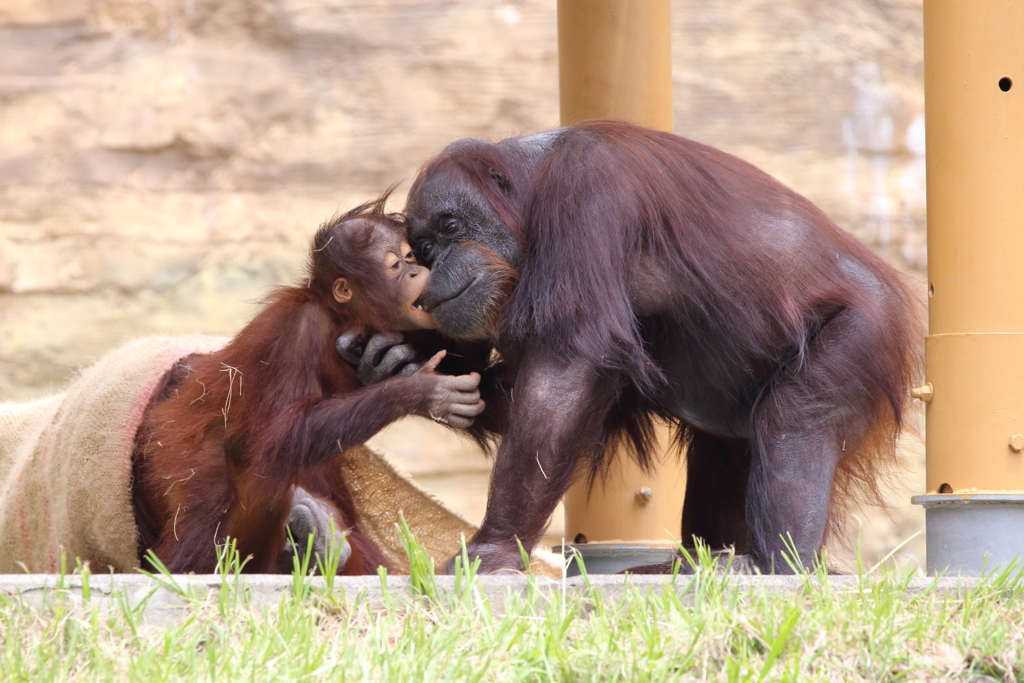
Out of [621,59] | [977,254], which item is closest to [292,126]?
[621,59]

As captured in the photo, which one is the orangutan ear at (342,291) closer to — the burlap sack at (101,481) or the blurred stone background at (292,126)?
the burlap sack at (101,481)

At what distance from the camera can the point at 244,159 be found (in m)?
7.21

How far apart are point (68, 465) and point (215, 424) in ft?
2.52

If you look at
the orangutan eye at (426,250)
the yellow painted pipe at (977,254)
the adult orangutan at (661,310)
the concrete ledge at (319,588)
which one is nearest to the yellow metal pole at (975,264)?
the yellow painted pipe at (977,254)

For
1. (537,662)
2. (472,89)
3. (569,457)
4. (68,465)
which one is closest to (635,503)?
(569,457)

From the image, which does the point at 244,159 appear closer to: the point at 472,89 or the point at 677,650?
the point at 472,89

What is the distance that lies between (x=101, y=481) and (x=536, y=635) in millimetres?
2121

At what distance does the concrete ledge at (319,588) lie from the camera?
6.26ft

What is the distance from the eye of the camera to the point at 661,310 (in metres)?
2.64

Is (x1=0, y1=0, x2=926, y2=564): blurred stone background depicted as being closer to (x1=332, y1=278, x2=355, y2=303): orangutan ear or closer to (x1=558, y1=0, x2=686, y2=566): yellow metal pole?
(x1=558, y1=0, x2=686, y2=566): yellow metal pole

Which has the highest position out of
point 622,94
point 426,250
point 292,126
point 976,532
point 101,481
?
point 622,94

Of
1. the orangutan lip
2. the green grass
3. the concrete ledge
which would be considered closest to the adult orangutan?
the orangutan lip

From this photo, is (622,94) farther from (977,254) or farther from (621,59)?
(977,254)

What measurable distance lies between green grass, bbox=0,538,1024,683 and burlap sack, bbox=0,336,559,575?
1363mm
